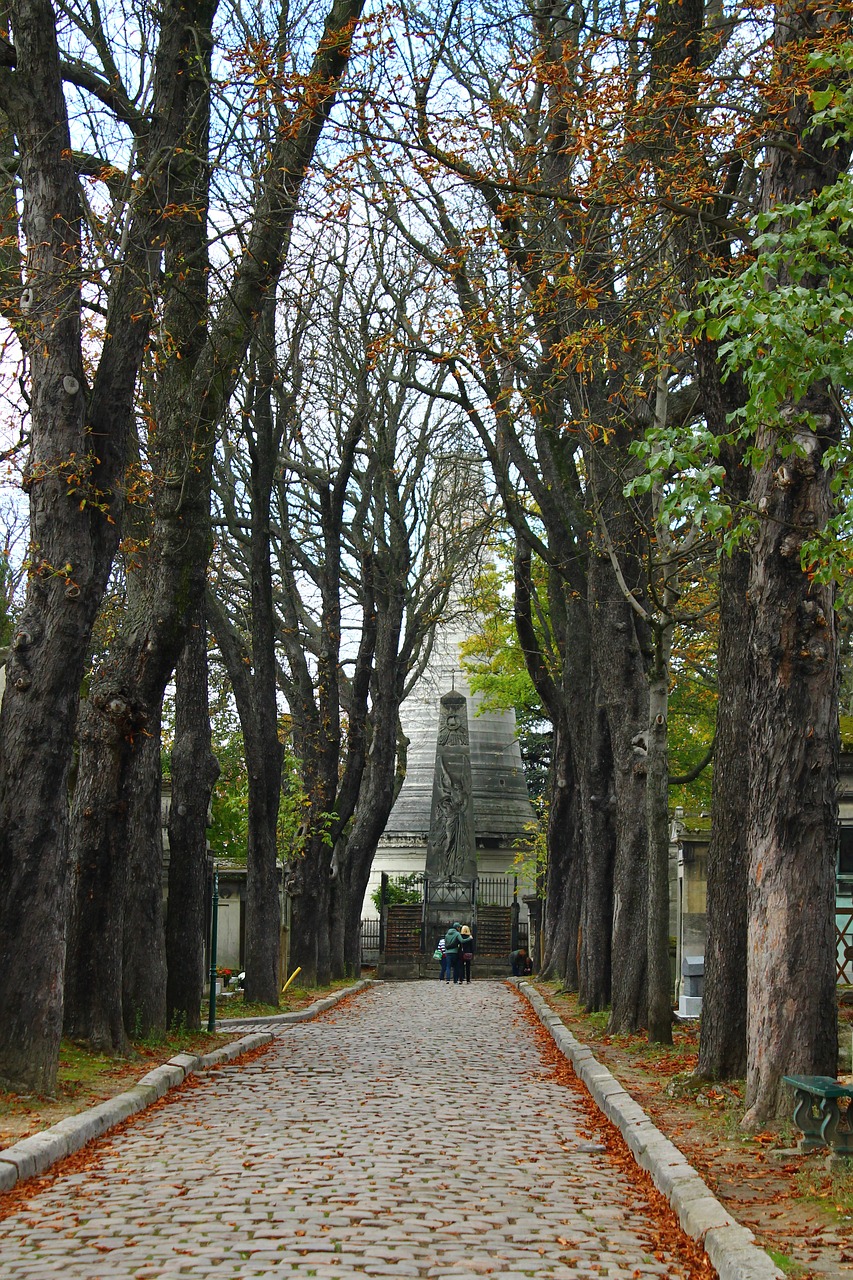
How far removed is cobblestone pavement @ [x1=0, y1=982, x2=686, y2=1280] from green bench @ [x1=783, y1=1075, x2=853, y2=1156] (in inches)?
40.0

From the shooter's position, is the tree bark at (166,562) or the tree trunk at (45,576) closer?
the tree trunk at (45,576)

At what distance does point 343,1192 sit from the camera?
291 inches

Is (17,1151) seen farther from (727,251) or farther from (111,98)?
(111,98)

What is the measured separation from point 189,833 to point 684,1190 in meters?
10.5

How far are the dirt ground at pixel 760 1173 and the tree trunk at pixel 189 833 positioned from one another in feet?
17.6

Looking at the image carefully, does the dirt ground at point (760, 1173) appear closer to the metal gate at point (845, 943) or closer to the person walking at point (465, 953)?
the metal gate at point (845, 943)

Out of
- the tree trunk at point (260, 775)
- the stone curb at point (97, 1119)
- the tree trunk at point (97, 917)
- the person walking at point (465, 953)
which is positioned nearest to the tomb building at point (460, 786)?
the person walking at point (465, 953)

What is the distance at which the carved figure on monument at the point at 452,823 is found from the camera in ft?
166

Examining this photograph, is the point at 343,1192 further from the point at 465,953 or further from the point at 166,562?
the point at 465,953

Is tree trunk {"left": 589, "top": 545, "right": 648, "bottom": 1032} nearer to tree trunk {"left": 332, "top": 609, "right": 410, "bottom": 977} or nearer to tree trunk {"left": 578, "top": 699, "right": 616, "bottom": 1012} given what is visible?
tree trunk {"left": 578, "top": 699, "right": 616, "bottom": 1012}

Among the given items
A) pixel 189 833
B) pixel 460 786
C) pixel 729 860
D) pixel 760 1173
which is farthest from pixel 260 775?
pixel 460 786

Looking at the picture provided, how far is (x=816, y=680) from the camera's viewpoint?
9148 mm

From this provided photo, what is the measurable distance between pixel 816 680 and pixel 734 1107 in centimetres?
290

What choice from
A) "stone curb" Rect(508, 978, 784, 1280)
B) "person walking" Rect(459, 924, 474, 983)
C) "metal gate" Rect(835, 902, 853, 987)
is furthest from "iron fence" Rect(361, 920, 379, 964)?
"stone curb" Rect(508, 978, 784, 1280)
